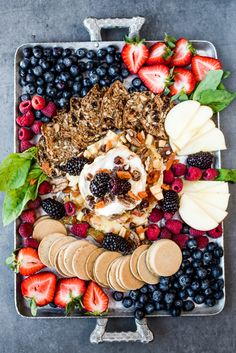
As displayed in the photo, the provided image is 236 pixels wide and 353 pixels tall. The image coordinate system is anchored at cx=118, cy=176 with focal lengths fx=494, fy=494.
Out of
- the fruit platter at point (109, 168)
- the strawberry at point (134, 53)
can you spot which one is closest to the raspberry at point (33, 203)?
the fruit platter at point (109, 168)

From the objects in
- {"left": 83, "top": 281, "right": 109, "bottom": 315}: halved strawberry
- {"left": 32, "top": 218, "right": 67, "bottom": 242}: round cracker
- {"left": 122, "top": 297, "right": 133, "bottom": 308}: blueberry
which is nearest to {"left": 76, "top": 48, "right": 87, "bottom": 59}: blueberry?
{"left": 32, "top": 218, "right": 67, "bottom": 242}: round cracker

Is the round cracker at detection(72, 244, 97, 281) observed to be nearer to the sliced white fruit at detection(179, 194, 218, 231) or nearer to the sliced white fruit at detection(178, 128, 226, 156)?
the sliced white fruit at detection(179, 194, 218, 231)

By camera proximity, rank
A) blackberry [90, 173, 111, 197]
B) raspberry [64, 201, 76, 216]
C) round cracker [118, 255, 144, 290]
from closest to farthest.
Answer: blackberry [90, 173, 111, 197] < round cracker [118, 255, 144, 290] < raspberry [64, 201, 76, 216]

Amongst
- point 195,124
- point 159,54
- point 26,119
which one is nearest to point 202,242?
point 195,124

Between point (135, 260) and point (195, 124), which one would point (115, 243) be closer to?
point (135, 260)

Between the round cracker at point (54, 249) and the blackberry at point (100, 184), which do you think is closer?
the blackberry at point (100, 184)

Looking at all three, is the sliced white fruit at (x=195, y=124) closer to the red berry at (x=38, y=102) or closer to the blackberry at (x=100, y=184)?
the blackberry at (x=100, y=184)

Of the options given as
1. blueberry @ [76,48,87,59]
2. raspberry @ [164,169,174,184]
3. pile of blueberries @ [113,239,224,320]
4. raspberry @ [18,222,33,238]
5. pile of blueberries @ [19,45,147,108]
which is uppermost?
blueberry @ [76,48,87,59]
